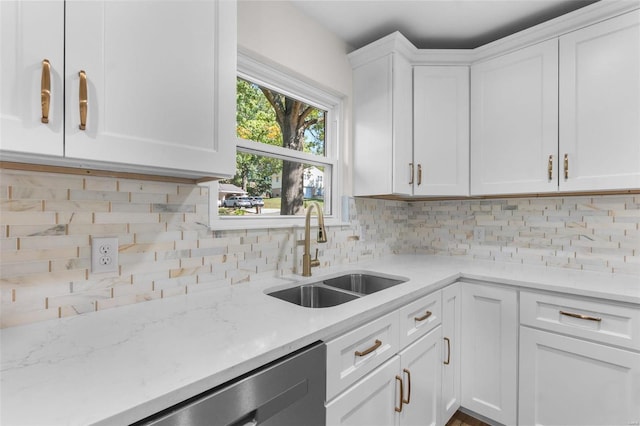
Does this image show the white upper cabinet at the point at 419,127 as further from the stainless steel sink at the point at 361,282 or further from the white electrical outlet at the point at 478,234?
the stainless steel sink at the point at 361,282

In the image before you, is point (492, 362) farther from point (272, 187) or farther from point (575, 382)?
point (272, 187)

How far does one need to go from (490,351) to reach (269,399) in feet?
4.74

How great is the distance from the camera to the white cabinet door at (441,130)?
2.10 metres

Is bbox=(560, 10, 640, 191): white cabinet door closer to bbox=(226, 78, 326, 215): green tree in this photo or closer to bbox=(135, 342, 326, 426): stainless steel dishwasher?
bbox=(226, 78, 326, 215): green tree

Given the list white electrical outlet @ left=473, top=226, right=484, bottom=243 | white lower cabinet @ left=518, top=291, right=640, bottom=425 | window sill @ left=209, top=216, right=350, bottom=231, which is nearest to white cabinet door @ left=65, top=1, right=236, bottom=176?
window sill @ left=209, top=216, right=350, bottom=231

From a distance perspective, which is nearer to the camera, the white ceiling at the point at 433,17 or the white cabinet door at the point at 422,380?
the white cabinet door at the point at 422,380

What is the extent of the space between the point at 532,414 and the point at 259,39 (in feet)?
7.71

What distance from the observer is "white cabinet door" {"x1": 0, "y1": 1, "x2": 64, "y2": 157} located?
67cm

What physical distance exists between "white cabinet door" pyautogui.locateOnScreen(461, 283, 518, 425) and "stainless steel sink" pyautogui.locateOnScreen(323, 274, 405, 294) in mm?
485

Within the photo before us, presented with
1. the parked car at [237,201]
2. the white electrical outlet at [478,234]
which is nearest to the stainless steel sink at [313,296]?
the parked car at [237,201]

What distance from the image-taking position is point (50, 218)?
988 mm

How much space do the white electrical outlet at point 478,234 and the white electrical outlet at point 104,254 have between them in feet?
7.41

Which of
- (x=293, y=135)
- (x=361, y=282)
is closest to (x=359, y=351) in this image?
(x=361, y=282)

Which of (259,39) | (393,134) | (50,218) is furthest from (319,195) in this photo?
(50,218)
